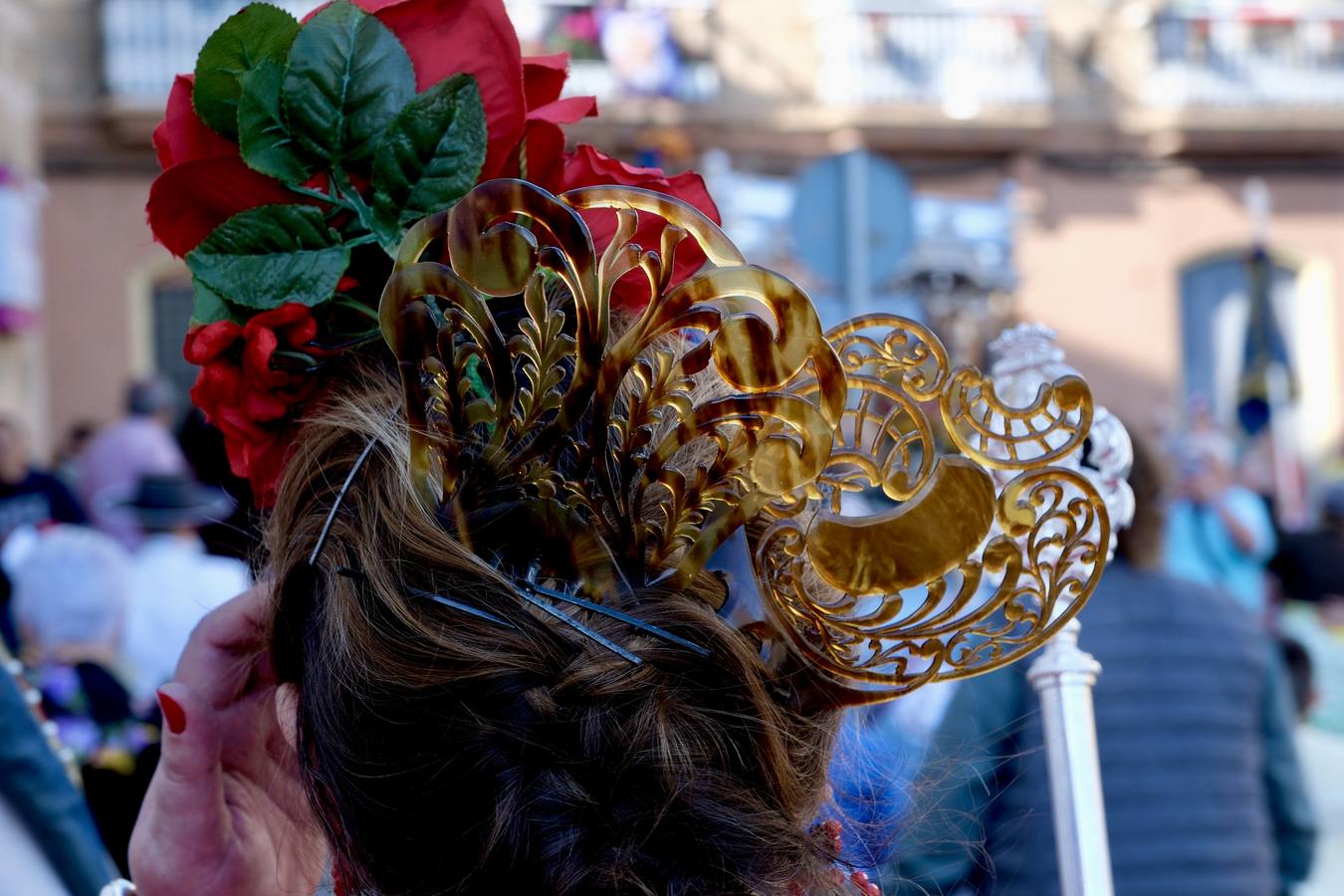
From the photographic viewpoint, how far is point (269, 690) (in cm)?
122

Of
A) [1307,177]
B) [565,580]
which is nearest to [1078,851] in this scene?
[565,580]

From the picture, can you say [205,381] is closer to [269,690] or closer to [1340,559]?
[269,690]

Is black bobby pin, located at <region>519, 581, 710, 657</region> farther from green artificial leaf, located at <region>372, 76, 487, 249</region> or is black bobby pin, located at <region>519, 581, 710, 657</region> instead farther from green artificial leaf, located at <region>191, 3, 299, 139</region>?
green artificial leaf, located at <region>191, 3, 299, 139</region>

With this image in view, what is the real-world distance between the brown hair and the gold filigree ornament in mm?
34

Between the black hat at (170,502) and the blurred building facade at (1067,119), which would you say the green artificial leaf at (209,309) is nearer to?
the black hat at (170,502)

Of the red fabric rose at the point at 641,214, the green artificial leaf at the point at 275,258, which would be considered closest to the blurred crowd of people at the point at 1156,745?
the red fabric rose at the point at 641,214

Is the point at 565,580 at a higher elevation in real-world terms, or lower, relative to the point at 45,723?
higher

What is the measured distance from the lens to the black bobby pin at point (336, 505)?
39.0 inches

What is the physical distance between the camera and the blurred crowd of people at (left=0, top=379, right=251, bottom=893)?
156 cm

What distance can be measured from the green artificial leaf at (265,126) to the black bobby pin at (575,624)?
40cm

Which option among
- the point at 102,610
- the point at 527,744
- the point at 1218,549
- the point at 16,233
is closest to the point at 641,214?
the point at 527,744

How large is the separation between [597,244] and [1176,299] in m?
13.7

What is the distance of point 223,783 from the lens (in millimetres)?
1240

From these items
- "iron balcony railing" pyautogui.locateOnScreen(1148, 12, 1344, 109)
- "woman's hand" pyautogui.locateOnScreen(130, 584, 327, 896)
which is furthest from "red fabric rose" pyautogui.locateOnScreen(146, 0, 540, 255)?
"iron balcony railing" pyautogui.locateOnScreen(1148, 12, 1344, 109)
